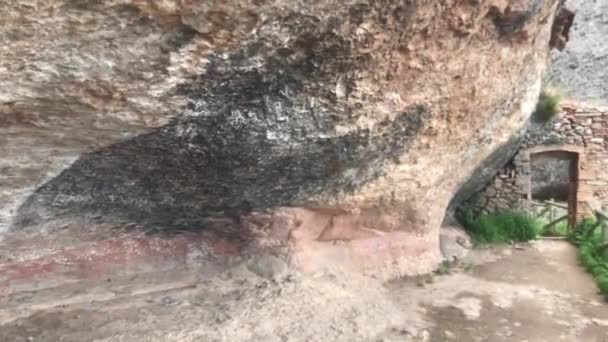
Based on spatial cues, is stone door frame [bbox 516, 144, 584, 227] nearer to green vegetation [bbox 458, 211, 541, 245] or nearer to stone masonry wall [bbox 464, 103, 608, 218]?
stone masonry wall [bbox 464, 103, 608, 218]

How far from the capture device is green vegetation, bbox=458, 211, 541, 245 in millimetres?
7125

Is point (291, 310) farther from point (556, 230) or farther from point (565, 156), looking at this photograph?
point (556, 230)

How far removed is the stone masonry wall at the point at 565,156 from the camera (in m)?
7.70

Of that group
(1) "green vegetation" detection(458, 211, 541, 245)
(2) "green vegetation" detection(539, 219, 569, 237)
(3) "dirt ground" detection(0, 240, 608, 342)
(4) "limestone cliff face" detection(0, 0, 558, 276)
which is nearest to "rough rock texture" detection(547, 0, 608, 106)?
(2) "green vegetation" detection(539, 219, 569, 237)

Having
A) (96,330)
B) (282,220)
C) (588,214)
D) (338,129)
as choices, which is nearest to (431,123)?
(338,129)

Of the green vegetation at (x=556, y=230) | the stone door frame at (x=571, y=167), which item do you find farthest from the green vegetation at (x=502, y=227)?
the green vegetation at (x=556, y=230)

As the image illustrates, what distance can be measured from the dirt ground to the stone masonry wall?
2868 millimetres

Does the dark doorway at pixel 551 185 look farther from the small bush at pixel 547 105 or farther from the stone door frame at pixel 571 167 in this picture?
the small bush at pixel 547 105

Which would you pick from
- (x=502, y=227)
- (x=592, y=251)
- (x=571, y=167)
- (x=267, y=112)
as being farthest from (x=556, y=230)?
(x=267, y=112)

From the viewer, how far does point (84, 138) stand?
9.73ft

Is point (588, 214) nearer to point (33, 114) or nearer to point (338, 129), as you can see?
point (338, 129)

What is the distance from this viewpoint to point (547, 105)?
7672 millimetres

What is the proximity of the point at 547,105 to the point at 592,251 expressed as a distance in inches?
93.4

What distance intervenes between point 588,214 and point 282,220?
578 centimetres
